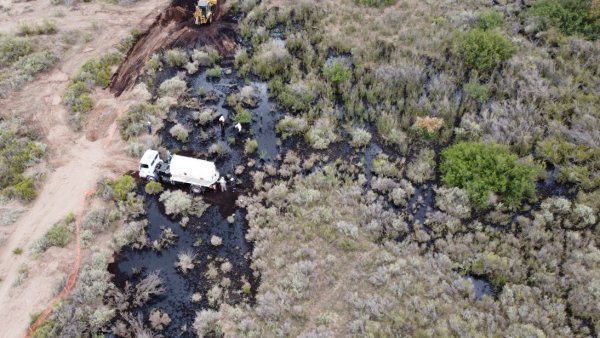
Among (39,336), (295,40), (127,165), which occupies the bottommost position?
(39,336)

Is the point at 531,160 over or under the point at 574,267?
over

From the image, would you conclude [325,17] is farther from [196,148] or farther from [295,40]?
[196,148]

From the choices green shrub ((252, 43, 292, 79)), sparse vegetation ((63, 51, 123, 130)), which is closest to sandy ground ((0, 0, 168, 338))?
sparse vegetation ((63, 51, 123, 130))

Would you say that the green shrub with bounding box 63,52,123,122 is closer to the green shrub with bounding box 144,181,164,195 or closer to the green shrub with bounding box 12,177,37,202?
the green shrub with bounding box 12,177,37,202

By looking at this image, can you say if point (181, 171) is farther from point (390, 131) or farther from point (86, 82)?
point (86, 82)

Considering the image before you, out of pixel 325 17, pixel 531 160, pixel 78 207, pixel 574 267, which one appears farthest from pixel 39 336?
pixel 325 17

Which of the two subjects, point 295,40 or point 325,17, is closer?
point 295,40

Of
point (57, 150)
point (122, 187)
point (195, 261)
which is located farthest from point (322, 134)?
point (57, 150)
